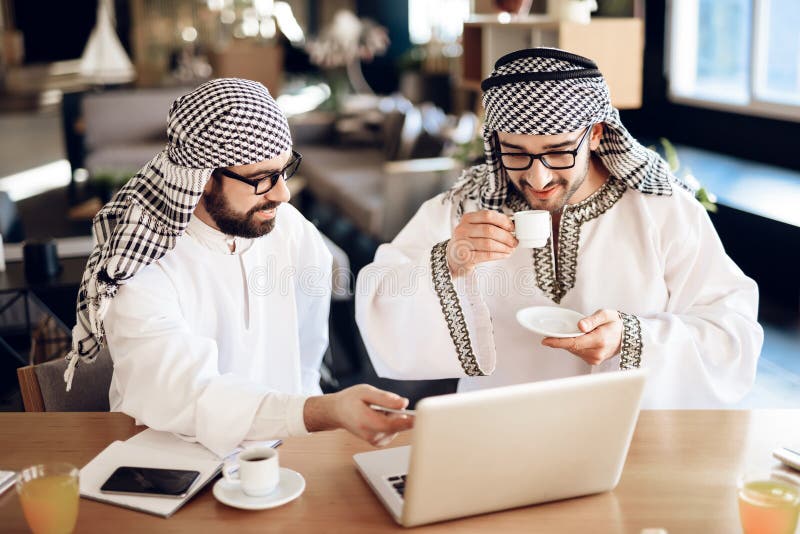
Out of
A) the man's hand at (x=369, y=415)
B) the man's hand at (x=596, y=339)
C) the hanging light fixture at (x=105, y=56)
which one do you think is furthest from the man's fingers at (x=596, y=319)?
the hanging light fixture at (x=105, y=56)

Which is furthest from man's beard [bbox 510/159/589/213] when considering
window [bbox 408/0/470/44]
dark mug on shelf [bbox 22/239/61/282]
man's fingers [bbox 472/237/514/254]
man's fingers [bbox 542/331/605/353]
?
window [bbox 408/0/470/44]

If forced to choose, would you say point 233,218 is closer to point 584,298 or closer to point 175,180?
point 175,180

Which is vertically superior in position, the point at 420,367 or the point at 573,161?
the point at 573,161

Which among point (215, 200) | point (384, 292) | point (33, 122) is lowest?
point (33, 122)

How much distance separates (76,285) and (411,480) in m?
2.30

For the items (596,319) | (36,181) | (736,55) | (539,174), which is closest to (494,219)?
(539,174)

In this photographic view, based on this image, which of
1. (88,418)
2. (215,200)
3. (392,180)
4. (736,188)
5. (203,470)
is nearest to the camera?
(203,470)

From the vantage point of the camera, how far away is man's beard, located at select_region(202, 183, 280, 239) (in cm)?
197

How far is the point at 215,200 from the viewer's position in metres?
1.97

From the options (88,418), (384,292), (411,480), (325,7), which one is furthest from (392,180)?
(325,7)

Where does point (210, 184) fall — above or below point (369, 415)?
above

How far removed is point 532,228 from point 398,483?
2.07 ft

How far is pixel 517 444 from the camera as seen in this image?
1.33 meters

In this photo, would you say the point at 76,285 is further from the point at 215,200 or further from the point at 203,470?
the point at 203,470
